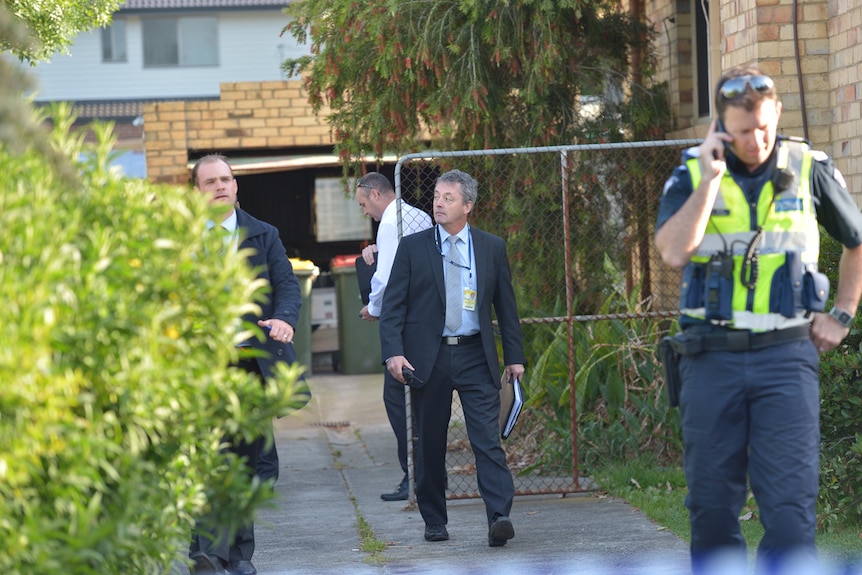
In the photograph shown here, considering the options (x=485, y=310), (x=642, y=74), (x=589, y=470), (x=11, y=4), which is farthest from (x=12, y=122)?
(x=642, y=74)

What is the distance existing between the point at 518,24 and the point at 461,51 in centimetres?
46

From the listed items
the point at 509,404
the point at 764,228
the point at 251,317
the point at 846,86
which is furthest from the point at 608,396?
the point at 764,228

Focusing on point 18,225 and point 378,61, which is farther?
point 378,61

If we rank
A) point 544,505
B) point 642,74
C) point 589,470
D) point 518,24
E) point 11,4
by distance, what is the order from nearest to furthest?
point 544,505 → point 589,470 → point 518,24 → point 11,4 → point 642,74

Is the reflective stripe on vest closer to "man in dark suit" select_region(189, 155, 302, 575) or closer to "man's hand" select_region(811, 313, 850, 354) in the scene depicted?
"man's hand" select_region(811, 313, 850, 354)

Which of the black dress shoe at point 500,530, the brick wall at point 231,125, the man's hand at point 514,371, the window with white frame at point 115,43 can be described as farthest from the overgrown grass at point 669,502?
the window with white frame at point 115,43

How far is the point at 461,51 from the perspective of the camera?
9.08 metres

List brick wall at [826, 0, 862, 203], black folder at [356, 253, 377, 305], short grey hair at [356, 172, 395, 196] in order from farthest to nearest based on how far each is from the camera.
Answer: black folder at [356, 253, 377, 305]
short grey hair at [356, 172, 395, 196]
brick wall at [826, 0, 862, 203]

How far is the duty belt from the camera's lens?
4.16 m

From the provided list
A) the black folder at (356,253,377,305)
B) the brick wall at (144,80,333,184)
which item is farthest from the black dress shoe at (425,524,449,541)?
the brick wall at (144,80,333,184)

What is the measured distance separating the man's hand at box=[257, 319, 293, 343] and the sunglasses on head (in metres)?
2.43

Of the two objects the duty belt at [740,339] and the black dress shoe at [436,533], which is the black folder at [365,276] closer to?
the black dress shoe at [436,533]

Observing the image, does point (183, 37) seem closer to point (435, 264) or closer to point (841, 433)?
point (435, 264)

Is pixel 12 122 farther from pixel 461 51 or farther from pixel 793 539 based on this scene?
pixel 461 51
